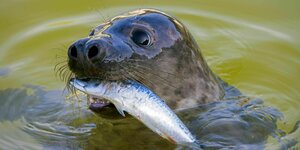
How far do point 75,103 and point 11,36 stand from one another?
233 cm

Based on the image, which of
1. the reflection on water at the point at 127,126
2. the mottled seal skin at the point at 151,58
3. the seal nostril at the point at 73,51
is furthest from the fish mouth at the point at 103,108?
the seal nostril at the point at 73,51

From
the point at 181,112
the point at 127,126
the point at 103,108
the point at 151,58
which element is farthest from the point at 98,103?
the point at 181,112

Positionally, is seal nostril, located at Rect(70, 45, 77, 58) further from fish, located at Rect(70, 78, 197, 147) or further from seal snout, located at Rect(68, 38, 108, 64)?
fish, located at Rect(70, 78, 197, 147)

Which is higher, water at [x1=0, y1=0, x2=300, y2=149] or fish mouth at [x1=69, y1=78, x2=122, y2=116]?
fish mouth at [x1=69, y1=78, x2=122, y2=116]

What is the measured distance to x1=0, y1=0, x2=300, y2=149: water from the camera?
5.51 meters

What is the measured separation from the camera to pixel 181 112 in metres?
5.59

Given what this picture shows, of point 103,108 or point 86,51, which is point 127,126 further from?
point 86,51

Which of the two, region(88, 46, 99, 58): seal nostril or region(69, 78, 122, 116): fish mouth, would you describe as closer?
region(88, 46, 99, 58): seal nostril

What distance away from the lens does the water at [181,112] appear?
5.51 m

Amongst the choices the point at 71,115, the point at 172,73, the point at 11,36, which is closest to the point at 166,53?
the point at 172,73

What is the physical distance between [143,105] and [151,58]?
0.71 metres

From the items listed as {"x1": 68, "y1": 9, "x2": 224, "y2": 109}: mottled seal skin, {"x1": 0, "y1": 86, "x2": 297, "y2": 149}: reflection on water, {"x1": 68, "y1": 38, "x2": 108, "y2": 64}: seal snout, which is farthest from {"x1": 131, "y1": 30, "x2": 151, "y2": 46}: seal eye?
{"x1": 0, "y1": 86, "x2": 297, "y2": 149}: reflection on water

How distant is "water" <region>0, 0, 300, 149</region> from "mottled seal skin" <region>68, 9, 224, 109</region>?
0.19m

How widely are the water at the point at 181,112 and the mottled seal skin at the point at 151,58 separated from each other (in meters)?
0.19
